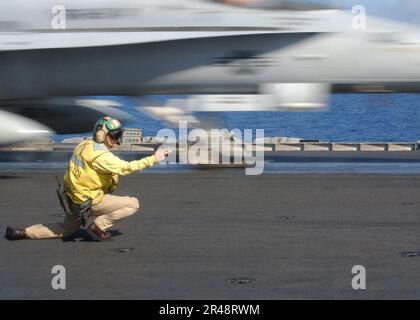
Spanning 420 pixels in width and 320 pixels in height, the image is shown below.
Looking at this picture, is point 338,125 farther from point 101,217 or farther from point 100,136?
point 100,136

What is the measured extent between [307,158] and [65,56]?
5.99 meters

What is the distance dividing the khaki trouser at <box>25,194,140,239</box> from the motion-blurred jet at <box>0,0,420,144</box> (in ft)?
22.5

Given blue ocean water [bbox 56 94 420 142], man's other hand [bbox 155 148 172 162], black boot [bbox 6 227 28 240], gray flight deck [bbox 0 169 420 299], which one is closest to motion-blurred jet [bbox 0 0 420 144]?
gray flight deck [bbox 0 169 420 299]

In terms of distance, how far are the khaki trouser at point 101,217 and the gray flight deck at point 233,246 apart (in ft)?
0.36

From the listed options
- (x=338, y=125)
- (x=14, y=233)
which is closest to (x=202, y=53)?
(x=14, y=233)

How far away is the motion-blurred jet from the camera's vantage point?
53.3 ft

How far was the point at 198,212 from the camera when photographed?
11359 millimetres

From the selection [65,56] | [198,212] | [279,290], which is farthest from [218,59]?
[279,290]

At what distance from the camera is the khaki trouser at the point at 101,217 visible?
904cm

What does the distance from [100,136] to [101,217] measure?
84 centimetres

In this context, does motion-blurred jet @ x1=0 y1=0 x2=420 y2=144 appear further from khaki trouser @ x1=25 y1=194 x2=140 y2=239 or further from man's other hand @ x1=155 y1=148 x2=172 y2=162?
man's other hand @ x1=155 y1=148 x2=172 y2=162

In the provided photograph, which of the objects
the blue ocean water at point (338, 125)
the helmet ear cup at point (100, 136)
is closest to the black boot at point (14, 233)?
the helmet ear cup at point (100, 136)

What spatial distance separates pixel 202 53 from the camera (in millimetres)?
16703
